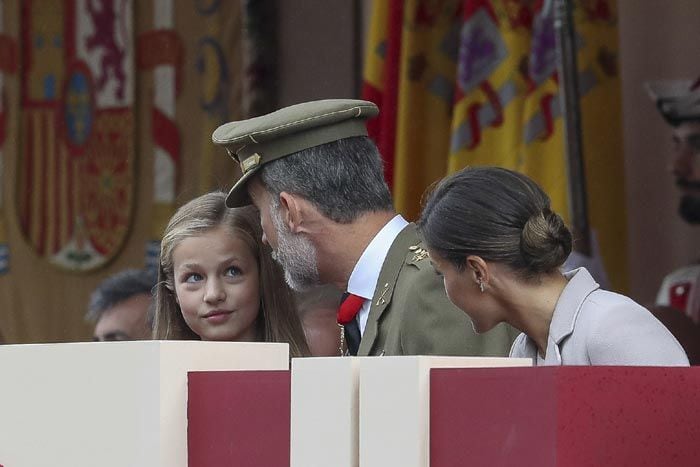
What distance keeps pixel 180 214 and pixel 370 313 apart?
0.60 metres

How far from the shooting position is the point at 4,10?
561 centimetres

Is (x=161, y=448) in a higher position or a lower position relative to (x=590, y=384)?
lower

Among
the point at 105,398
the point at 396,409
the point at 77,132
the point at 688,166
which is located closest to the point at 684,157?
the point at 688,166

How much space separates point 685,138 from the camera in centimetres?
419

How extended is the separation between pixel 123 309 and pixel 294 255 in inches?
57.6

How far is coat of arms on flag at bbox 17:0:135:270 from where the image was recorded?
5.52 meters

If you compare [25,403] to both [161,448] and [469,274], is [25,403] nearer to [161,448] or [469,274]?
[161,448]

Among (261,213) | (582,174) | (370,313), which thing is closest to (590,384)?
(370,313)

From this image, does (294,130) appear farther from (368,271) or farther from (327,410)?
(327,410)

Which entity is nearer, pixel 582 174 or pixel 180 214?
pixel 180 214

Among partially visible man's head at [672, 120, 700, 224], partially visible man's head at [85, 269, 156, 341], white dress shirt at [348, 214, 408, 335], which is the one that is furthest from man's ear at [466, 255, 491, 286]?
partially visible man's head at [672, 120, 700, 224]

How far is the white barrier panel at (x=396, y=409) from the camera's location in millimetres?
1287

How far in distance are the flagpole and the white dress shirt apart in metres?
1.58

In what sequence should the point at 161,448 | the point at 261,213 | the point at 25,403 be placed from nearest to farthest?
the point at 161,448
the point at 25,403
the point at 261,213
